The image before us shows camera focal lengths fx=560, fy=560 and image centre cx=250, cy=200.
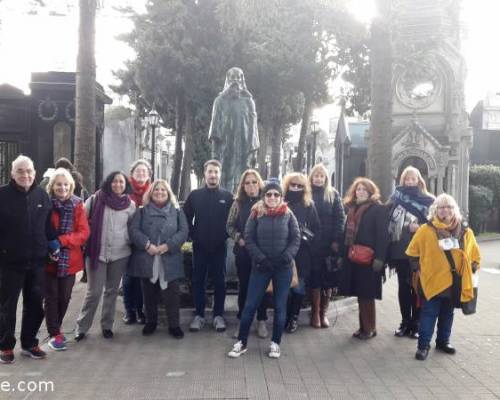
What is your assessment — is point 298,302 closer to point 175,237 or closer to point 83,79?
point 175,237

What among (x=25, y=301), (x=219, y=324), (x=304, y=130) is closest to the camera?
(x=25, y=301)

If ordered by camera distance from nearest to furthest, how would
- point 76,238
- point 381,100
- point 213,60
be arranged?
point 76,238 → point 381,100 → point 213,60

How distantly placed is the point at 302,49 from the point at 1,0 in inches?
501

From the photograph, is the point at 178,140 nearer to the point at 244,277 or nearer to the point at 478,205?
the point at 478,205

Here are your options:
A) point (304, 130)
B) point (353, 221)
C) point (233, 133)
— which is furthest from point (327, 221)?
point (304, 130)

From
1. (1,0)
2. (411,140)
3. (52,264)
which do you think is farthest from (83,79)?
(411,140)

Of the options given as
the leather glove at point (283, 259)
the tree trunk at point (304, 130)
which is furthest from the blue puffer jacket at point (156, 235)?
the tree trunk at point (304, 130)

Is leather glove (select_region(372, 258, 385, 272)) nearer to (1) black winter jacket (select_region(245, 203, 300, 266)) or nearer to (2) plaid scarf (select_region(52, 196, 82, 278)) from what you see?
(1) black winter jacket (select_region(245, 203, 300, 266))

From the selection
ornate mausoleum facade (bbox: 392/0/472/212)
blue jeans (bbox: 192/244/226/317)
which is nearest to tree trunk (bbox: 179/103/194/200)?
ornate mausoleum facade (bbox: 392/0/472/212)

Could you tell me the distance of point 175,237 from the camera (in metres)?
6.35

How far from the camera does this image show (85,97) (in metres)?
10.8

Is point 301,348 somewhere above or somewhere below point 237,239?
below

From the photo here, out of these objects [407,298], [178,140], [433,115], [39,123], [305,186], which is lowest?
[407,298]

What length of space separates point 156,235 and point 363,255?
7.76 feet
